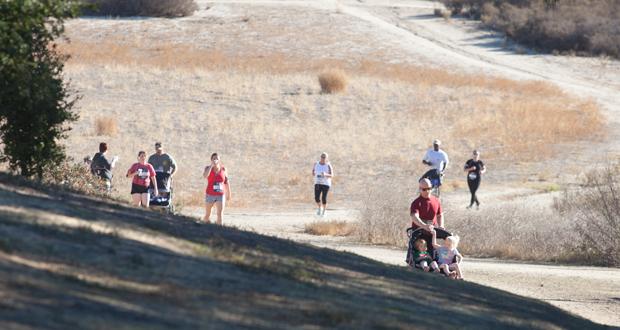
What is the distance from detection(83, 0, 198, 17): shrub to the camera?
6819 centimetres

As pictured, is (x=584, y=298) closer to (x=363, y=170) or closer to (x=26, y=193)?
(x=26, y=193)

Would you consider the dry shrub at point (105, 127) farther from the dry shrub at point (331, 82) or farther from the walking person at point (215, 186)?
the walking person at point (215, 186)

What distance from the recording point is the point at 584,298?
58.5 feet

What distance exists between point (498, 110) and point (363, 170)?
36.2 ft

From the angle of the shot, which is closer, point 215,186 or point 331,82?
point 215,186

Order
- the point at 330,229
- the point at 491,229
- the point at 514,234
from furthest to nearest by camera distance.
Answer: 1. the point at 330,229
2. the point at 491,229
3. the point at 514,234

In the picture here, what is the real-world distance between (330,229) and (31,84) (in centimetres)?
1125

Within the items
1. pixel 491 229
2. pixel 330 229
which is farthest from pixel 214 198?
pixel 491 229

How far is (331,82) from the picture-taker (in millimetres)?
49438

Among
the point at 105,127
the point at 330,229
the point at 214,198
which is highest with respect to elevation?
the point at 105,127

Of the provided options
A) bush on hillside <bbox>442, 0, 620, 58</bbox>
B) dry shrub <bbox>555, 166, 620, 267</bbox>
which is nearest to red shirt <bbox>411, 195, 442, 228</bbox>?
dry shrub <bbox>555, 166, 620, 267</bbox>

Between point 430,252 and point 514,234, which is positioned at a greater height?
point 430,252

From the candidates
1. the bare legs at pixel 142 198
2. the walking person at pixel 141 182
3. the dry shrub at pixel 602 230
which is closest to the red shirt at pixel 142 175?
the walking person at pixel 141 182

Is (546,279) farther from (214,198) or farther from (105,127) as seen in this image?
(105,127)
